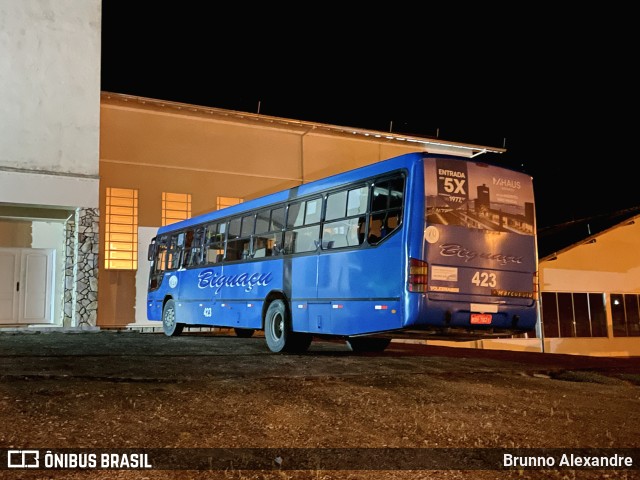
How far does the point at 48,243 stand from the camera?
19609mm

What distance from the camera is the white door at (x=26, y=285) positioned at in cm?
1886

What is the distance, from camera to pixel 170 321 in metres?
17.0

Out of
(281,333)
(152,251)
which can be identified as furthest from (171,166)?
(281,333)

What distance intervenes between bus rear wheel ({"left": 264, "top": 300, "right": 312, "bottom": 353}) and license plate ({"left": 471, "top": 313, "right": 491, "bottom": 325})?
10.6ft

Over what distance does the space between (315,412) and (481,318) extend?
437 centimetres

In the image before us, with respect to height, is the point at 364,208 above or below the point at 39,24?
below

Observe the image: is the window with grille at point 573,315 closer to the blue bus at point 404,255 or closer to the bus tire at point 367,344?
the bus tire at point 367,344

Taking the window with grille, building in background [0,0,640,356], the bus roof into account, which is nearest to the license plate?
the bus roof

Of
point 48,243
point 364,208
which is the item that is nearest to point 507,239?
point 364,208

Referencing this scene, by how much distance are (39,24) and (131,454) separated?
16228 mm

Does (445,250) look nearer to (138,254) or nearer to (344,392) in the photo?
(344,392)

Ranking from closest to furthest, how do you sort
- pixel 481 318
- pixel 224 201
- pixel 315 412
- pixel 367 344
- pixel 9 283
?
pixel 315 412 < pixel 481 318 < pixel 367 344 < pixel 9 283 < pixel 224 201

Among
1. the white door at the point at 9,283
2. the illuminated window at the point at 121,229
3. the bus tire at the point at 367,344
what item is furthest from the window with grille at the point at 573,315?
the white door at the point at 9,283

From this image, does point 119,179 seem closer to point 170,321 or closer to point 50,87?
point 50,87
